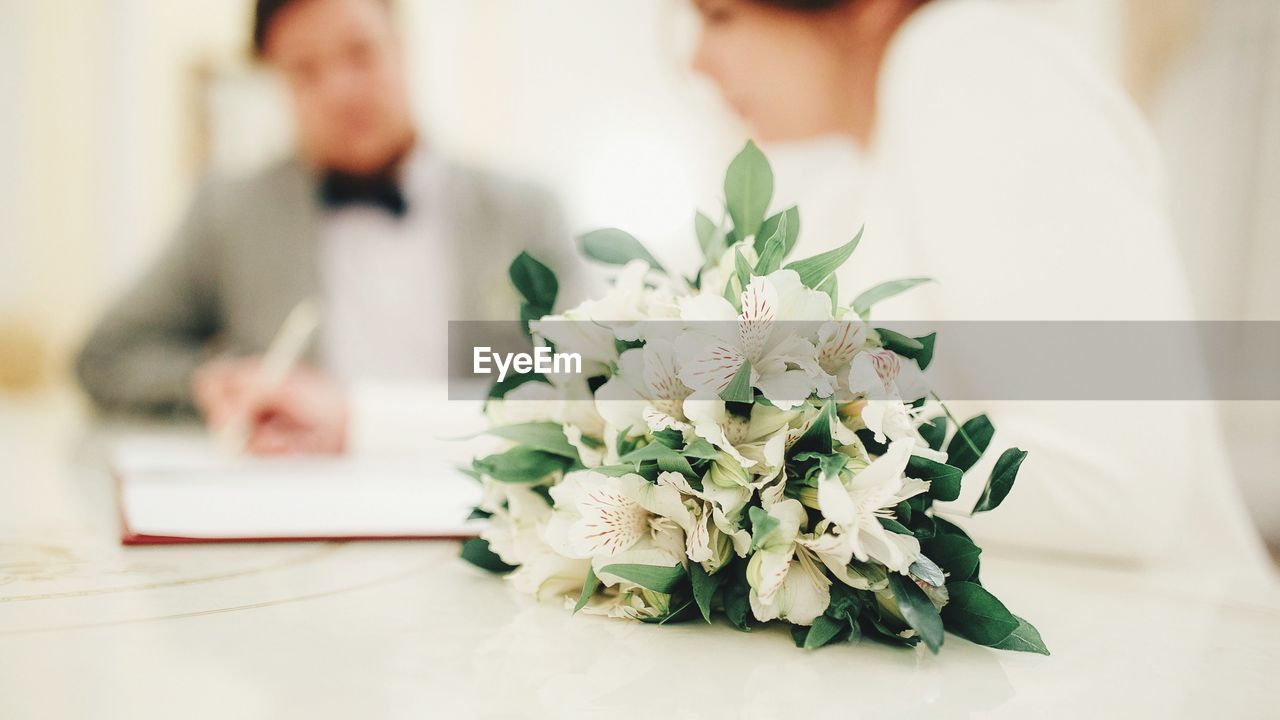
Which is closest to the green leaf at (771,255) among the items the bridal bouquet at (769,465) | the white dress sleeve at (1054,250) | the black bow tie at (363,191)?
the bridal bouquet at (769,465)

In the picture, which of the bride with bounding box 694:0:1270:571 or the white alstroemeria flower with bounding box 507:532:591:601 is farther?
the bride with bounding box 694:0:1270:571

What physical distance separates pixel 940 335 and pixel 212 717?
62 cm

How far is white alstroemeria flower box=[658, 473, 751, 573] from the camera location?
335 mm

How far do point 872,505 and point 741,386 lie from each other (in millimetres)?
74

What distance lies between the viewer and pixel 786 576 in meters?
0.35

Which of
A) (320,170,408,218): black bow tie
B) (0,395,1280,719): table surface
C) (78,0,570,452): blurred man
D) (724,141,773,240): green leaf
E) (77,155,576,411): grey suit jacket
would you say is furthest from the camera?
(320,170,408,218): black bow tie

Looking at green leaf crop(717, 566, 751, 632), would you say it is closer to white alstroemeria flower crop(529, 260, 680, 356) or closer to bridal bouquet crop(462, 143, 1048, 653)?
bridal bouquet crop(462, 143, 1048, 653)

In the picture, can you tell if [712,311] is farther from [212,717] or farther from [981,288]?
[981,288]

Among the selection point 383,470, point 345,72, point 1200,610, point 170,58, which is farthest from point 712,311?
point 170,58

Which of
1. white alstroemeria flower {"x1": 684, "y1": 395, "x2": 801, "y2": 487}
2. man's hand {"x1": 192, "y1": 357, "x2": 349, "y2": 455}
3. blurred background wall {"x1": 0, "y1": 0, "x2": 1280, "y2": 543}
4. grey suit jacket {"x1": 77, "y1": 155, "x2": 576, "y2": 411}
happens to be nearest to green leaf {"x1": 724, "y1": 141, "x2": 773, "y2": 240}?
white alstroemeria flower {"x1": 684, "y1": 395, "x2": 801, "y2": 487}

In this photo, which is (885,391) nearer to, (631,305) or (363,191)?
(631,305)

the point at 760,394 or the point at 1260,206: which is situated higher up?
the point at 1260,206

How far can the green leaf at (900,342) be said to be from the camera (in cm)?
36

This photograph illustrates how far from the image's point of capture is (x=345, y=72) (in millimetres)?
1826
